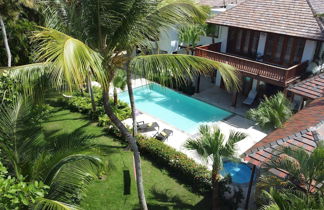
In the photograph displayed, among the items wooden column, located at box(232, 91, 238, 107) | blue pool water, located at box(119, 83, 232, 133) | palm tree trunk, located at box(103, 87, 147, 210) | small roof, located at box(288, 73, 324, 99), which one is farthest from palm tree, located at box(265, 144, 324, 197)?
wooden column, located at box(232, 91, 238, 107)

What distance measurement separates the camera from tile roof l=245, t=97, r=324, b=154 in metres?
9.94

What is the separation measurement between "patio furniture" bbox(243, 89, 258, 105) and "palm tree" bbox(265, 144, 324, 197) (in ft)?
44.4

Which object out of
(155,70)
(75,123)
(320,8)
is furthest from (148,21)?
(320,8)

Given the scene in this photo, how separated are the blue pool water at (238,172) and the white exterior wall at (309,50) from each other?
969cm

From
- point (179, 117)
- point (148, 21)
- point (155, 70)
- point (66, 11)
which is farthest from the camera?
point (179, 117)

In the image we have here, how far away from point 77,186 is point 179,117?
14.6 metres

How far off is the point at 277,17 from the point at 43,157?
62.5ft

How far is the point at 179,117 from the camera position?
2089 centimetres

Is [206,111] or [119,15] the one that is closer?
[119,15]

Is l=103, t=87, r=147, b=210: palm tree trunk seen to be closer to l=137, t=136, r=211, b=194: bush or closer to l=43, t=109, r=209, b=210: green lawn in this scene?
l=43, t=109, r=209, b=210: green lawn

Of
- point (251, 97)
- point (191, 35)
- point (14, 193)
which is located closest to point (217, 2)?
point (191, 35)

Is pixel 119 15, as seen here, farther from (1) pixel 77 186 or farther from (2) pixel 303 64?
(2) pixel 303 64

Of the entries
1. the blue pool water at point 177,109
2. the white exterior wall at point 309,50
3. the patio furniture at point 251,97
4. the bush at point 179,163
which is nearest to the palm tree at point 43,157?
the bush at point 179,163

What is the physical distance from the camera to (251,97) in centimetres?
2175
